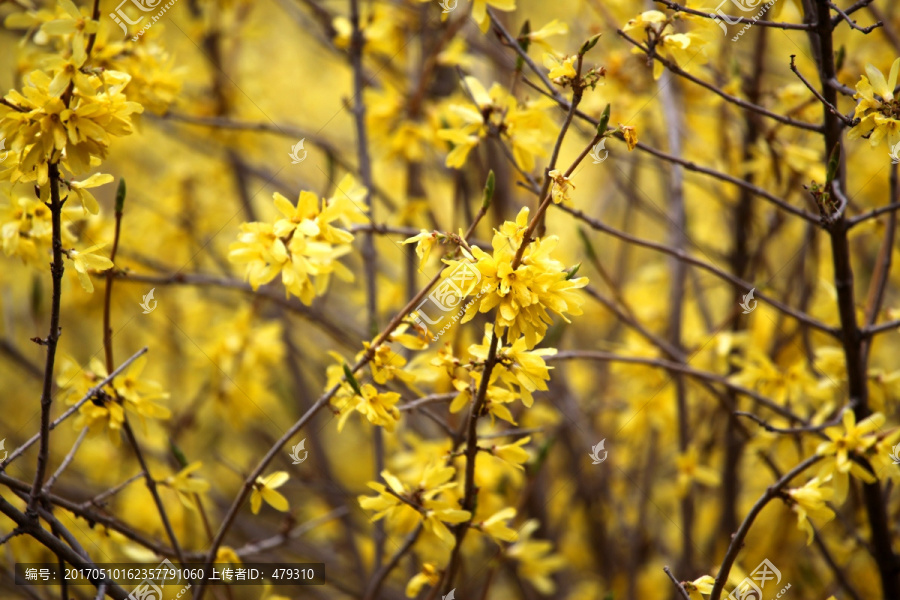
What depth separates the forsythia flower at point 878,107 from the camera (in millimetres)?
1237

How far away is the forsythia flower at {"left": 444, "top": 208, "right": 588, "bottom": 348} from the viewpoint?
1.11 meters

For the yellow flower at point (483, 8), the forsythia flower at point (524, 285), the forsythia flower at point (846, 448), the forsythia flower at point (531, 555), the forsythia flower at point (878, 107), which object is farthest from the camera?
the forsythia flower at point (531, 555)

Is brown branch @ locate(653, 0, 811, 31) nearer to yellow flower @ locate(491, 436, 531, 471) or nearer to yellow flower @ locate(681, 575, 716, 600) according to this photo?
yellow flower @ locate(491, 436, 531, 471)

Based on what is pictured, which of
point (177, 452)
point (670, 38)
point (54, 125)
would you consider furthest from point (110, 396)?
point (670, 38)

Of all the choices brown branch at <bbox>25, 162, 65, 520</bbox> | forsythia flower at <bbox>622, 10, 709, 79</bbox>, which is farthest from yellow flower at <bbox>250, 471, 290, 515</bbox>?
forsythia flower at <bbox>622, 10, 709, 79</bbox>

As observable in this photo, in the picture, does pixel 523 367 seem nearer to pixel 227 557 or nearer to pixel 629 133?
pixel 629 133

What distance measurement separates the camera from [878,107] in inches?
49.6

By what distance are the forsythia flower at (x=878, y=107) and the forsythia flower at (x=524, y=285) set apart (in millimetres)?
653

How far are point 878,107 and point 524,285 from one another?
0.79 meters

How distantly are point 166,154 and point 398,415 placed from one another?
3.11m

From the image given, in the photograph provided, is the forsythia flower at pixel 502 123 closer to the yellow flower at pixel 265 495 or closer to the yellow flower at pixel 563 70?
the yellow flower at pixel 563 70

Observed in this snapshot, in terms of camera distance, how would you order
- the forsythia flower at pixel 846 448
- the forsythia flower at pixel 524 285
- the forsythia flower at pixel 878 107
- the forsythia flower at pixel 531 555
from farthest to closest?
the forsythia flower at pixel 531 555 < the forsythia flower at pixel 846 448 < the forsythia flower at pixel 878 107 < the forsythia flower at pixel 524 285

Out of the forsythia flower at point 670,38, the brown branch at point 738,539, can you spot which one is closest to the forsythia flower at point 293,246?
the forsythia flower at point 670,38

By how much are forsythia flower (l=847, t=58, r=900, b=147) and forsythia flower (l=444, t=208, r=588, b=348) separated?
2.14 feet
